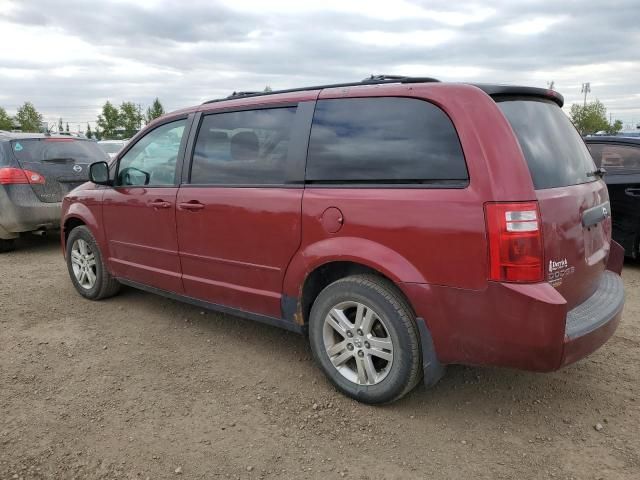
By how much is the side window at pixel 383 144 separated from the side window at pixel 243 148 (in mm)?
271

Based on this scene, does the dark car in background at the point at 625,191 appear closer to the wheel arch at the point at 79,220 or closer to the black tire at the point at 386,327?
the black tire at the point at 386,327

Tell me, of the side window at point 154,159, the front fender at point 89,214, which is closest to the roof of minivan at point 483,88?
the side window at point 154,159

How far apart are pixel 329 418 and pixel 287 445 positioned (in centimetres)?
34

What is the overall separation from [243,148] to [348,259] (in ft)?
3.90

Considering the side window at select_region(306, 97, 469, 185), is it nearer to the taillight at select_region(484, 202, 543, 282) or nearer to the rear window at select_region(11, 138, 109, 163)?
the taillight at select_region(484, 202, 543, 282)

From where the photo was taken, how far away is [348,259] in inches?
117

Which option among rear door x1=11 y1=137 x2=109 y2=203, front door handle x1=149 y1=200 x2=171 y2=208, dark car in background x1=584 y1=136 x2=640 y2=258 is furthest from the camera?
rear door x1=11 y1=137 x2=109 y2=203

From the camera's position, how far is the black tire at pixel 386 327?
284 centimetres

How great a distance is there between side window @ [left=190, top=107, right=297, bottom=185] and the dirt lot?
1.28m

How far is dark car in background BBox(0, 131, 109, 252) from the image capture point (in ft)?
23.1

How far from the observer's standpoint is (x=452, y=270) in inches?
103

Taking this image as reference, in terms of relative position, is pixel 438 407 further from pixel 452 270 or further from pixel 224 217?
pixel 224 217

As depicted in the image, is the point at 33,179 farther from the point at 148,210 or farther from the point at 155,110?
the point at 155,110

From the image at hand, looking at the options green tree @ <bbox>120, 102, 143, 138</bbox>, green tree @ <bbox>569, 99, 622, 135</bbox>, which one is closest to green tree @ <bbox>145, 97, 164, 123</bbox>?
green tree @ <bbox>120, 102, 143, 138</bbox>
